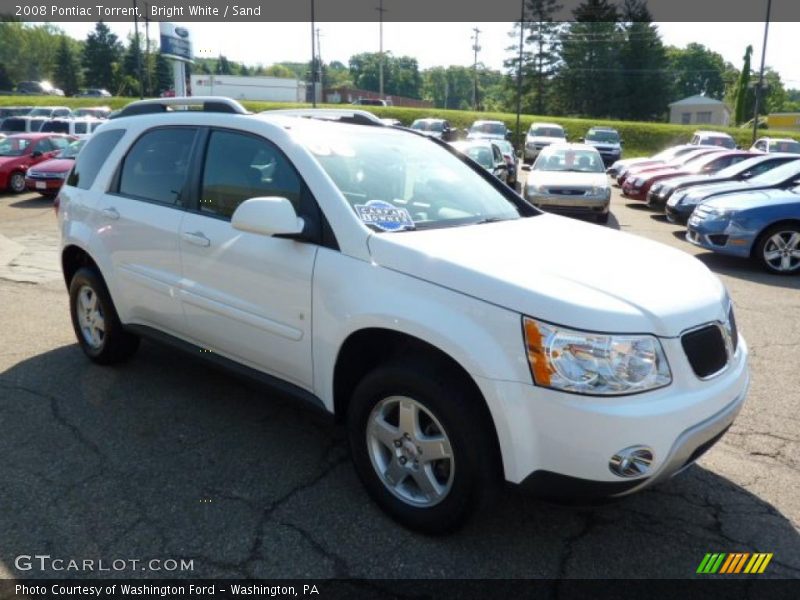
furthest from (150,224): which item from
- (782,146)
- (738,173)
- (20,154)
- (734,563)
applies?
(782,146)

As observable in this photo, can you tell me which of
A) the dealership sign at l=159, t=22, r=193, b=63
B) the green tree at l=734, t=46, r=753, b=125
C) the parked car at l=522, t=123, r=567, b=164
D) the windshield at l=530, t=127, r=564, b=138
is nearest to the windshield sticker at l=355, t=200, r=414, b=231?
the parked car at l=522, t=123, r=567, b=164

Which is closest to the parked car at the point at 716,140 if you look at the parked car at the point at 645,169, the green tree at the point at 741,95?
the parked car at the point at 645,169

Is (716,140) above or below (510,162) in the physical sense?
above

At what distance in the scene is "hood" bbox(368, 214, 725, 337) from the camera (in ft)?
8.14

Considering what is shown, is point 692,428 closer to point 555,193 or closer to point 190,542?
point 190,542

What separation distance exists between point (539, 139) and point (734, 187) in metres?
19.9

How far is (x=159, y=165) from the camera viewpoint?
4.18 m

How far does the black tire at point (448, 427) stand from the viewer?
2.60 meters

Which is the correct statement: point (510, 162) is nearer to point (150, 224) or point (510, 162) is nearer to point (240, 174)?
point (150, 224)

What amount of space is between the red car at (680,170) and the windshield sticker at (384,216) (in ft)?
46.9

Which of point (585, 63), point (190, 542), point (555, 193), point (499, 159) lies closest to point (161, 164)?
point (190, 542)

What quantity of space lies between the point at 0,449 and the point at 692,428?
360 cm

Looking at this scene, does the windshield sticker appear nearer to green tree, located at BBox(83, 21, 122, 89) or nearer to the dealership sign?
the dealership sign

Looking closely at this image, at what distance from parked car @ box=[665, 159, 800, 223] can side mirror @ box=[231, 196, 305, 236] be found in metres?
8.67
